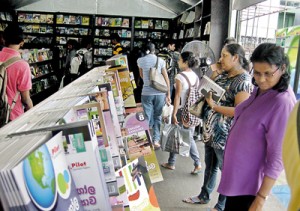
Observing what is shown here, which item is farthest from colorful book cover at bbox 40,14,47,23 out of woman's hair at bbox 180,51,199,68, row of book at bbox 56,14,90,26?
woman's hair at bbox 180,51,199,68

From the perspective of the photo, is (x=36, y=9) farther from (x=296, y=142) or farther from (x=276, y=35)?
(x=296, y=142)

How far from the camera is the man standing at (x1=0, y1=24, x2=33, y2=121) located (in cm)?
239

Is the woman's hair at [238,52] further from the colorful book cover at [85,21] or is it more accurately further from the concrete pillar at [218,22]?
the colorful book cover at [85,21]

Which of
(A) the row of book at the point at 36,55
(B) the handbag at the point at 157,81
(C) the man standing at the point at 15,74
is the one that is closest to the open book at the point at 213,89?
(C) the man standing at the point at 15,74

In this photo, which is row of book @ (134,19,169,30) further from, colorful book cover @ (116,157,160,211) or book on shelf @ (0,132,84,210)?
book on shelf @ (0,132,84,210)

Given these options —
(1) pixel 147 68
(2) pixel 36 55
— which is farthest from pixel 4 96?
(2) pixel 36 55

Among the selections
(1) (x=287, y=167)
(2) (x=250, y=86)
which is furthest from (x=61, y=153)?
(2) (x=250, y=86)

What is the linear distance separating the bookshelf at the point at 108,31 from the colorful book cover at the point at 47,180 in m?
8.86

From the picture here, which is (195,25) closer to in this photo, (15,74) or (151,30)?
(151,30)

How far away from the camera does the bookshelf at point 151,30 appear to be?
9.38m

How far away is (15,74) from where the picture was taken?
239cm

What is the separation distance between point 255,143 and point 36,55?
590cm

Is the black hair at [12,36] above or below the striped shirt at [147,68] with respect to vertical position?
above

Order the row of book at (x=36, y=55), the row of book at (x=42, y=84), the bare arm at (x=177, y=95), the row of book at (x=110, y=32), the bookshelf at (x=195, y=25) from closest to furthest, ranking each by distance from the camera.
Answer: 1. the bare arm at (x=177, y=95)
2. the bookshelf at (x=195, y=25)
3. the row of book at (x=36, y=55)
4. the row of book at (x=42, y=84)
5. the row of book at (x=110, y=32)
